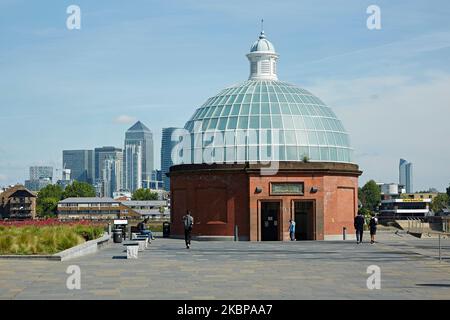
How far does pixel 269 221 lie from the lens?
59.7 metres

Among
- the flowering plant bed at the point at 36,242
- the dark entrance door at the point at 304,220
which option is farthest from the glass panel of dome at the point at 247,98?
the flowering plant bed at the point at 36,242

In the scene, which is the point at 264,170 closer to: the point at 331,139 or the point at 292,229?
the point at 292,229

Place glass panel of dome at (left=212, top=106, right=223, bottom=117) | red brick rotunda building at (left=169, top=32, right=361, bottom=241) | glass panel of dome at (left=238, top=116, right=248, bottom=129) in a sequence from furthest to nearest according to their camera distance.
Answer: glass panel of dome at (left=212, top=106, right=223, bottom=117) → glass panel of dome at (left=238, top=116, right=248, bottom=129) → red brick rotunda building at (left=169, top=32, right=361, bottom=241)

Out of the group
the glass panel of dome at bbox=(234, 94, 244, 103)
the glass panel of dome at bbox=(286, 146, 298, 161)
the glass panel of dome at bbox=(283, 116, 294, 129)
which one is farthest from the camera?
→ the glass panel of dome at bbox=(234, 94, 244, 103)

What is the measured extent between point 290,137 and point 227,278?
126ft

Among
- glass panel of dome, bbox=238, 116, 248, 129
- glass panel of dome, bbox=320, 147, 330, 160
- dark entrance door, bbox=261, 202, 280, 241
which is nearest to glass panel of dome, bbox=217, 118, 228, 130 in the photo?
glass panel of dome, bbox=238, 116, 248, 129

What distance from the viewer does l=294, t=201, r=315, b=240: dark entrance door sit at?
59.3 m

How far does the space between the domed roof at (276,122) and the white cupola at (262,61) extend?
2862 mm

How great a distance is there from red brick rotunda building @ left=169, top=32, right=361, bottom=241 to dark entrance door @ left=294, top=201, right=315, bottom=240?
76mm

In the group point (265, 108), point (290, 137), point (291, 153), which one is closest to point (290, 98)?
point (265, 108)

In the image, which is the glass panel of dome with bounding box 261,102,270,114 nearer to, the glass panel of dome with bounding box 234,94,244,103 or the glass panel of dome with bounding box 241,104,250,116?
the glass panel of dome with bounding box 241,104,250,116

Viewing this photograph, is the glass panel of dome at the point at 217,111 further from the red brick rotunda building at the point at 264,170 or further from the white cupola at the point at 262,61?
the white cupola at the point at 262,61

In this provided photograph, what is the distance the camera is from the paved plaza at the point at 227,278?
19016 mm
